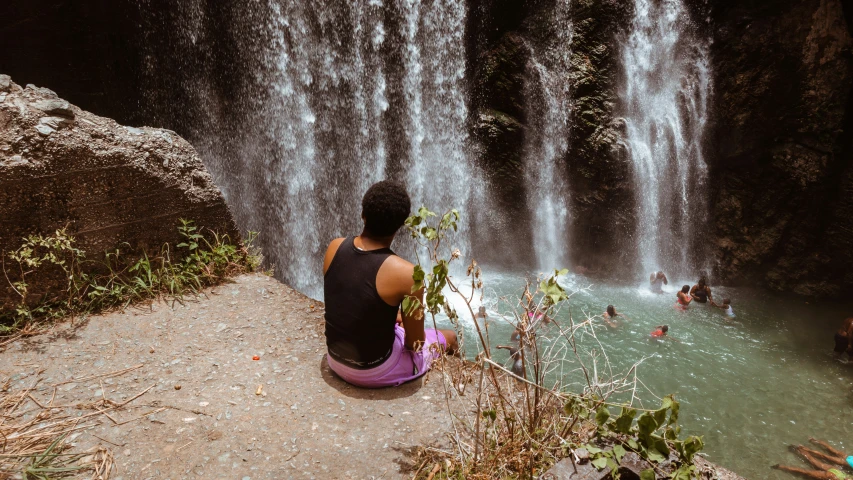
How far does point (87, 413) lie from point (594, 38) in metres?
12.5

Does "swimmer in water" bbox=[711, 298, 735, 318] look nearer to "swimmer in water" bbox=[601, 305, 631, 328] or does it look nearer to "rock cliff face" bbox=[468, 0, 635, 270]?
"swimmer in water" bbox=[601, 305, 631, 328]

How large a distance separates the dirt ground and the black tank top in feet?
1.00

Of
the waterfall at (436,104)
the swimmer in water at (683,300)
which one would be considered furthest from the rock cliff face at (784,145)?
the waterfall at (436,104)

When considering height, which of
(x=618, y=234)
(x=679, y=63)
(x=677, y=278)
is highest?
(x=679, y=63)

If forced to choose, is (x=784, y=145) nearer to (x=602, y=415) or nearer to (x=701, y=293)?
(x=701, y=293)

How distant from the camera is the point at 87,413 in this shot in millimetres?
2557

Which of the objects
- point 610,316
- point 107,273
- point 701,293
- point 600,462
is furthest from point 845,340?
point 107,273

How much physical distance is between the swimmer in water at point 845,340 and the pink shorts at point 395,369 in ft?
32.0

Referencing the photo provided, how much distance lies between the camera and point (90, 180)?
356 cm

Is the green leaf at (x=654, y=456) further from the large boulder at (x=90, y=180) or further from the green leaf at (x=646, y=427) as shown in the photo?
the large boulder at (x=90, y=180)

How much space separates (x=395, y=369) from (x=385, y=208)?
3.59ft

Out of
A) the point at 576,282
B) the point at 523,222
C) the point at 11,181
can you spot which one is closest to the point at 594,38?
the point at 523,222

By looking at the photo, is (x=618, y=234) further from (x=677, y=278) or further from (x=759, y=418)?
(x=759, y=418)

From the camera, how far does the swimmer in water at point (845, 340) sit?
8.42m
